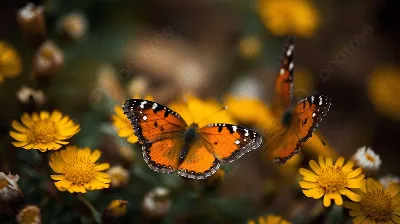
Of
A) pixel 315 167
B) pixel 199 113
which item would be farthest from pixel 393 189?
pixel 199 113

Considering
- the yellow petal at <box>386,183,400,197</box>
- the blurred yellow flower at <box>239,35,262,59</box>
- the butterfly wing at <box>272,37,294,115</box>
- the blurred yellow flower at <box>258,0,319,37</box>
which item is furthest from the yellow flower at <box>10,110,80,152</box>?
the blurred yellow flower at <box>258,0,319,37</box>

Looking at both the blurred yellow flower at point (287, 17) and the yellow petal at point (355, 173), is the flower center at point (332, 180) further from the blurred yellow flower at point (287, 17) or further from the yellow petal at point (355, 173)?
the blurred yellow flower at point (287, 17)

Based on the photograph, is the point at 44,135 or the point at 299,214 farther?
the point at 299,214

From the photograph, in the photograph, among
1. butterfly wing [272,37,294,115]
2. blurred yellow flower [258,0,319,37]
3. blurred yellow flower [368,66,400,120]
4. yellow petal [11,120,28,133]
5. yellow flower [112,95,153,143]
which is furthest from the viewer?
blurred yellow flower [368,66,400,120]

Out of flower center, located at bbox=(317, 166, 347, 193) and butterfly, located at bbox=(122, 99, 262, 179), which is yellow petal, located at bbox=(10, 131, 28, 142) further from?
flower center, located at bbox=(317, 166, 347, 193)

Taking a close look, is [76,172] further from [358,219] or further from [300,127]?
[358,219]

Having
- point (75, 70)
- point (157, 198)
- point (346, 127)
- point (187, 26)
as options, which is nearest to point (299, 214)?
point (157, 198)

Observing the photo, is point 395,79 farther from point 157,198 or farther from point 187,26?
point 157,198
